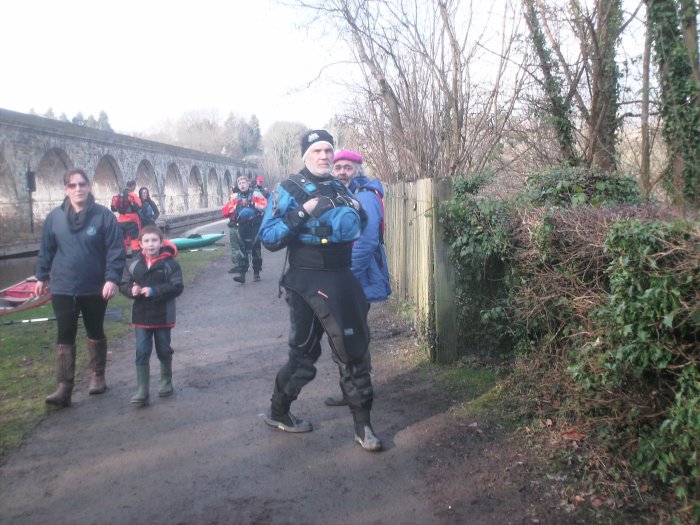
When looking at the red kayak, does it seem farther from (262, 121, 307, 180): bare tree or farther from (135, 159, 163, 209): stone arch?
(262, 121, 307, 180): bare tree

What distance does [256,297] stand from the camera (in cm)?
1037

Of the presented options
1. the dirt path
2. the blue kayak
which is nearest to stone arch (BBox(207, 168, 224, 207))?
the blue kayak

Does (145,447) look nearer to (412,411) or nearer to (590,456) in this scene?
(412,411)

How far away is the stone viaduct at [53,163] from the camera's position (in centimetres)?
2580

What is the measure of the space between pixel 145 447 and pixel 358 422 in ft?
4.91

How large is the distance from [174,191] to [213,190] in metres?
11.9

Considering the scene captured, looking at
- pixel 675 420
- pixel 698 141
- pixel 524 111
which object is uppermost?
pixel 524 111

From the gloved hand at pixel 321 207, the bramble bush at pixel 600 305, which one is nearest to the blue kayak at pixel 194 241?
the bramble bush at pixel 600 305

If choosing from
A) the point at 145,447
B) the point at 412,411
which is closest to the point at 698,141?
the point at 412,411

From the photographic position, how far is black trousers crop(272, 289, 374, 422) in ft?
14.1

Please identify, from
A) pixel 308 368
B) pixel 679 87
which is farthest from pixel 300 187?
pixel 679 87

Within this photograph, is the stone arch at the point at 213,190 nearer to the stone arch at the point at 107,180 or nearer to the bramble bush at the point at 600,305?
the stone arch at the point at 107,180

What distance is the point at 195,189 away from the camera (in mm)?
60062

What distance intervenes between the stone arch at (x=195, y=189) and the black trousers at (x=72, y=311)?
52238 mm
